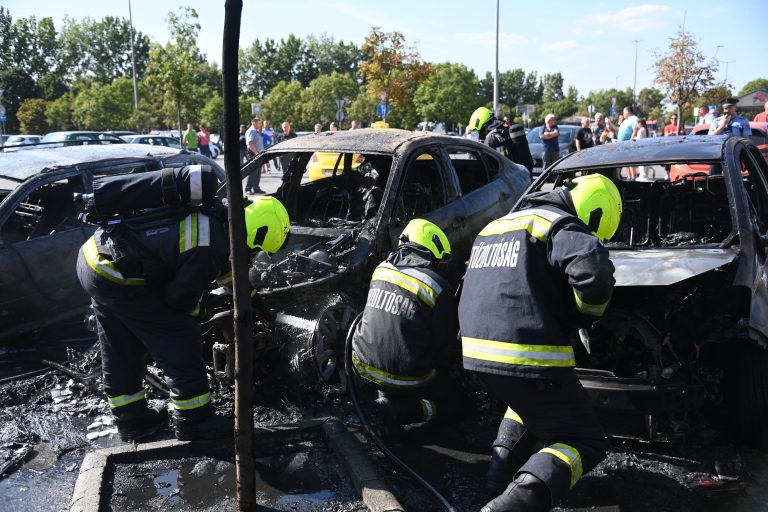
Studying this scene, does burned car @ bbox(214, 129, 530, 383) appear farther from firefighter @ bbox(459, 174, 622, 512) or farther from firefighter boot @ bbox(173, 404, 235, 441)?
firefighter @ bbox(459, 174, 622, 512)

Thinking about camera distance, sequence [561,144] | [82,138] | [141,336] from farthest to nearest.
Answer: [561,144]
[82,138]
[141,336]

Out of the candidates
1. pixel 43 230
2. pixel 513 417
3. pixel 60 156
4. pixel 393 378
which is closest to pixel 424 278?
pixel 393 378

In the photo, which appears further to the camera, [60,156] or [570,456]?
[60,156]

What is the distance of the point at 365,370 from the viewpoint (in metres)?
3.92

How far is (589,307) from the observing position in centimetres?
278

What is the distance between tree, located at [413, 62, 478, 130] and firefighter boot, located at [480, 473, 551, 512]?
4458 cm

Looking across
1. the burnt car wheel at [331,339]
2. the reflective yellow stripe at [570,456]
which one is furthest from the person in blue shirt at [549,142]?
the reflective yellow stripe at [570,456]

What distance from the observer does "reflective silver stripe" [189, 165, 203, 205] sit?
11.7 ft

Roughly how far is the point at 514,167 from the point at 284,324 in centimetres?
364

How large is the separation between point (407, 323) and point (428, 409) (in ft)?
2.34

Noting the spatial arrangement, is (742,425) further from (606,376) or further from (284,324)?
(284,324)

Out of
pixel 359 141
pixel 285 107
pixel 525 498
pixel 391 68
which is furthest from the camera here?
pixel 285 107

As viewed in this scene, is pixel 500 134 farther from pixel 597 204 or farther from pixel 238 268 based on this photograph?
pixel 238 268

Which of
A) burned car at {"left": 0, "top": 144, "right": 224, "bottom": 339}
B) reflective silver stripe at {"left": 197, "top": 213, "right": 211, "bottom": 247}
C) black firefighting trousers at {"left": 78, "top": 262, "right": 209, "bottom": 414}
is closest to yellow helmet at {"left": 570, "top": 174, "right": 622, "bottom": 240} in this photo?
reflective silver stripe at {"left": 197, "top": 213, "right": 211, "bottom": 247}
